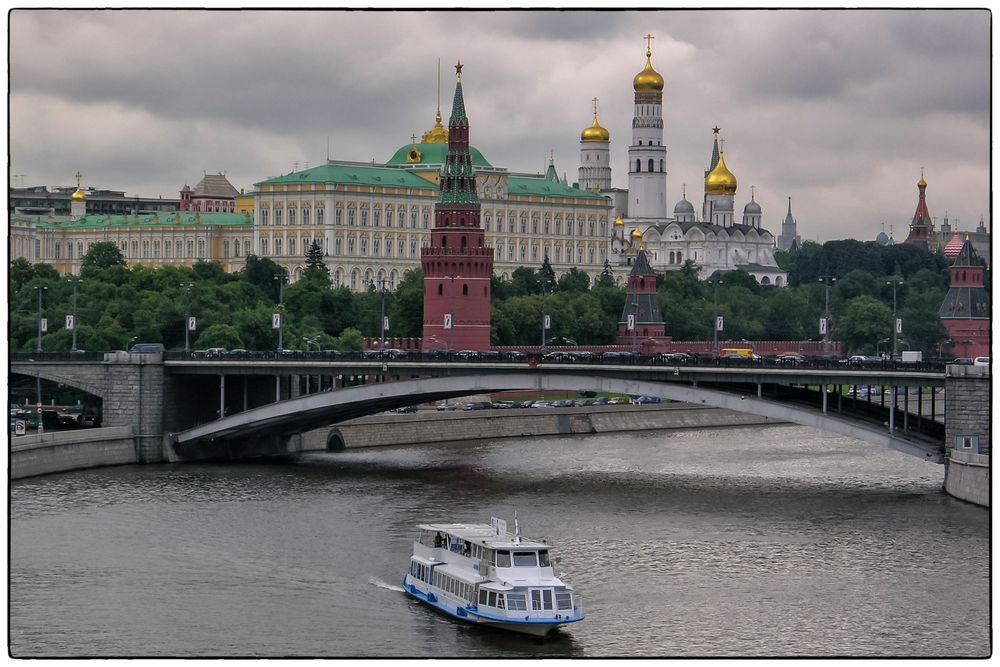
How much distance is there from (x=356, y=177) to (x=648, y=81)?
3915cm

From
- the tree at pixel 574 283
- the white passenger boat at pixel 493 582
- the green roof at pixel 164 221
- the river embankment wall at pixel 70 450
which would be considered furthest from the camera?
the green roof at pixel 164 221

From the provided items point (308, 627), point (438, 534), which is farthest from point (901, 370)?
point (308, 627)

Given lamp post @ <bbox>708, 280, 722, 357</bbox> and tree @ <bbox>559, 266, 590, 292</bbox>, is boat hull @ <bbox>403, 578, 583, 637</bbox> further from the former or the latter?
tree @ <bbox>559, 266, 590, 292</bbox>

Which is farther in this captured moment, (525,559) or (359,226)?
(359,226)

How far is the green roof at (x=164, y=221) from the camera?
6737 inches

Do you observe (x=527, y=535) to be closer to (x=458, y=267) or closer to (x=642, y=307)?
(x=458, y=267)

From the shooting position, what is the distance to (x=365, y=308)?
119812 millimetres

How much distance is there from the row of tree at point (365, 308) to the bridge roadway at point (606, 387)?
16094 mm

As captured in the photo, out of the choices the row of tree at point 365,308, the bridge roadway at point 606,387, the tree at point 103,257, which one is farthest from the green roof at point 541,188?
→ the bridge roadway at point 606,387

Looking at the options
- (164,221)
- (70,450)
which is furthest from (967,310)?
(164,221)

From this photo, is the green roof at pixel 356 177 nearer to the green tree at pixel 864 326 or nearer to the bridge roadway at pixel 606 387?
the green tree at pixel 864 326

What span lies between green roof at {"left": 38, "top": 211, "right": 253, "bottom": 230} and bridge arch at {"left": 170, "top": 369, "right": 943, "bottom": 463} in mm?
93828

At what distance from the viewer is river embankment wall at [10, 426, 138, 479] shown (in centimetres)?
6712

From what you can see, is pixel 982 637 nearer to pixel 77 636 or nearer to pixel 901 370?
pixel 77 636
